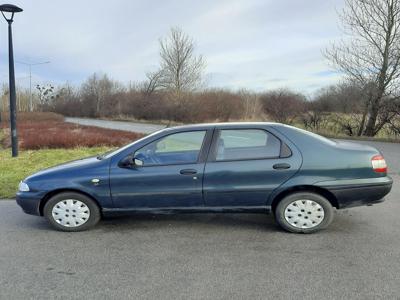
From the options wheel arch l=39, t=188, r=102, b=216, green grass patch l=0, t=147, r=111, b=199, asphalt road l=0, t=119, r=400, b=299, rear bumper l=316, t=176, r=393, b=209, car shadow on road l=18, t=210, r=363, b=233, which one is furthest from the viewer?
green grass patch l=0, t=147, r=111, b=199

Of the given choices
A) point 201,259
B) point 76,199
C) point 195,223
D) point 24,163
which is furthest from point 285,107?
point 201,259

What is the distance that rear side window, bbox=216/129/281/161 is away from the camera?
4367mm

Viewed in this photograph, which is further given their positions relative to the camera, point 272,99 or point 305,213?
point 272,99

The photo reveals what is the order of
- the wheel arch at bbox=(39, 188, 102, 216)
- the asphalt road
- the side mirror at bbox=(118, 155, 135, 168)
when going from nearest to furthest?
the asphalt road < the side mirror at bbox=(118, 155, 135, 168) < the wheel arch at bbox=(39, 188, 102, 216)

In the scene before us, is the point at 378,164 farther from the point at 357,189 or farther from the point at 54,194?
the point at 54,194

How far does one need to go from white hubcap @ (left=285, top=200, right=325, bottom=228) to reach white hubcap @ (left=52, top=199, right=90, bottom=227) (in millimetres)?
2538

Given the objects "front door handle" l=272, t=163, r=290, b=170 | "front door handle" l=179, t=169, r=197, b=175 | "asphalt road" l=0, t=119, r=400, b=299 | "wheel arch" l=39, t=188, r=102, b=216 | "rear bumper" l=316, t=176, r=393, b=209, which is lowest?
"asphalt road" l=0, t=119, r=400, b=299

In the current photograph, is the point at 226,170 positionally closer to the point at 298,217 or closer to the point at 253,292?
the point at 298,217

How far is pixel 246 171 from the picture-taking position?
4.28 meters

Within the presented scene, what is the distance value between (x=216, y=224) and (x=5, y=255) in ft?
8.22

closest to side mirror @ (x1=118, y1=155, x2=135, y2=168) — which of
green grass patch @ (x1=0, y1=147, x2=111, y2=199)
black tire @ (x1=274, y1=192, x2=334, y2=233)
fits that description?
black tire @ (x1=274, y1=192, x2=334, y2=233)

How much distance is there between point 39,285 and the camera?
319 centimetres

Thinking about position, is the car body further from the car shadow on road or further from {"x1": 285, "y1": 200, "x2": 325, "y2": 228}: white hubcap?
the car shadow on road

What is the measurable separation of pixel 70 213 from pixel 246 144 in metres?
2.40
